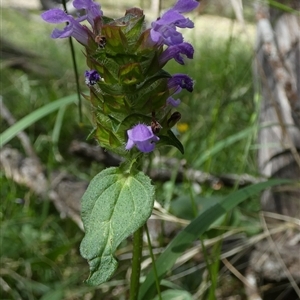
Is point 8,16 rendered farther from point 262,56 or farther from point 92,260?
point 92,260

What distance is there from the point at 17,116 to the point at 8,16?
11.3 ft

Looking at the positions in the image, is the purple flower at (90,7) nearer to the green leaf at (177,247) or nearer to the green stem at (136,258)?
the green stem at (136,258)

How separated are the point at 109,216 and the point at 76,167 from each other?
1.40 m

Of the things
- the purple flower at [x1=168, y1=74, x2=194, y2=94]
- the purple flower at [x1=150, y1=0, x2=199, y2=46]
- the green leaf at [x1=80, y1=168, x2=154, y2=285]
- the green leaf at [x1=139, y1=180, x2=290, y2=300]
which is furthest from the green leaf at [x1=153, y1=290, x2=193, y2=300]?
the purple flower at [x1=150, y1=0, x2=199, y2=46]

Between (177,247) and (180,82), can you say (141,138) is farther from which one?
(177,247)

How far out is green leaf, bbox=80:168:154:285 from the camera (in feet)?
2.94

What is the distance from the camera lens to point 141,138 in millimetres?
901

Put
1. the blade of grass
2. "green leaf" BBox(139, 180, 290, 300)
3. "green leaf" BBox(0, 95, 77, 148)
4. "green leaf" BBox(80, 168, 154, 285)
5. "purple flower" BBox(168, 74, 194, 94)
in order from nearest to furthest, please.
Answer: "green leaf" BBox(80, 168, 154, 285) < "purple flower" BBox(168, 74, 194, 94) < "green leaf" BBox(139, 180, 290, 300) < "green leaf" BBox(0, 95, 77, 148) < the blade of grass

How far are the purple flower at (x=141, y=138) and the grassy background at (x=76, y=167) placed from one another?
43 cm

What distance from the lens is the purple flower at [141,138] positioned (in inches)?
35.6

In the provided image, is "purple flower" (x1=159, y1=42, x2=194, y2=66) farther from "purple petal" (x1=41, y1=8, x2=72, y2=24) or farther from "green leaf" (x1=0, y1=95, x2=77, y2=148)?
"green leaf" (x1=0, y1=95, x2=77, y2=148)

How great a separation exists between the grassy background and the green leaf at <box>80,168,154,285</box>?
1.28 ft

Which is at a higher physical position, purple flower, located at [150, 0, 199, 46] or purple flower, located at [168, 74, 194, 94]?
purple flower, located at [150, 0, 199, 46]

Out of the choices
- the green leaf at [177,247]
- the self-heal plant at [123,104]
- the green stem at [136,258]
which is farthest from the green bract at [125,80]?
the green leaf at [177,247]
